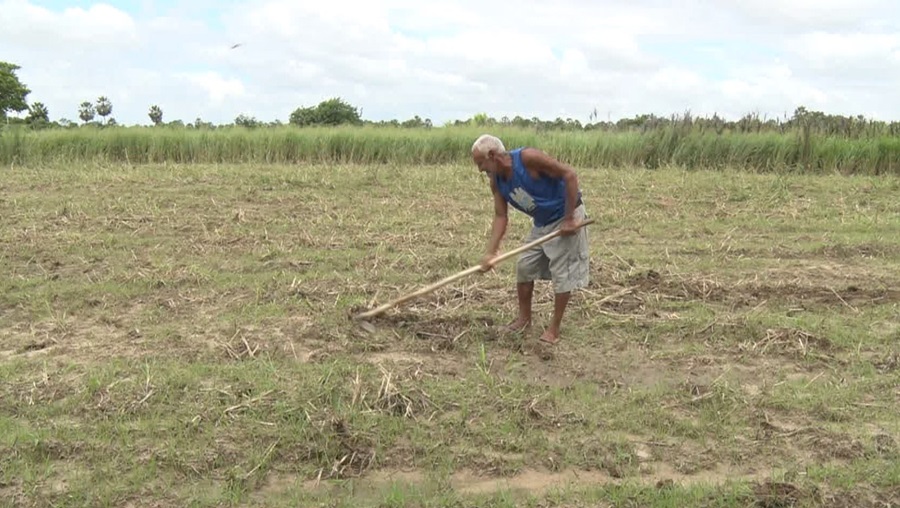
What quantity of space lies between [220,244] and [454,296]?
240cm

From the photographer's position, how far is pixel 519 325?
15.1ft

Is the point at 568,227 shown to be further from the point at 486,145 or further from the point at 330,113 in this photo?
the point at 330,113

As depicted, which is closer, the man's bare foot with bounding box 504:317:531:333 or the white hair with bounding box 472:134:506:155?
the white hair with bounding box 472:134:506:155

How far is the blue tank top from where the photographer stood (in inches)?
167

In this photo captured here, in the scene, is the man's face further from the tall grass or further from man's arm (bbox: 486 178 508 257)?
the tall grass

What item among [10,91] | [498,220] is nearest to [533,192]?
[498,220]

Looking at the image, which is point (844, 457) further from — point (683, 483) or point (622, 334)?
point (622, 334)

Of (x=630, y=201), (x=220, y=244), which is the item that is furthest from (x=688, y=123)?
(x=220, y=244)

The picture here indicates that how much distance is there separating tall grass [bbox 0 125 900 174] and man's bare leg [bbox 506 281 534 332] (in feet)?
25.8

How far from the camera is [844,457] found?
3.23 m

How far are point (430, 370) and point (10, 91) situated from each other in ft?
92.6

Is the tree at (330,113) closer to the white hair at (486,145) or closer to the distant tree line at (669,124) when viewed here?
the distant tree line at (669,124)

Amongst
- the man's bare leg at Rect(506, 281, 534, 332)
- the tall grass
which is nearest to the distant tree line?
the tall grass

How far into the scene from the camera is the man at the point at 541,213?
414cm
